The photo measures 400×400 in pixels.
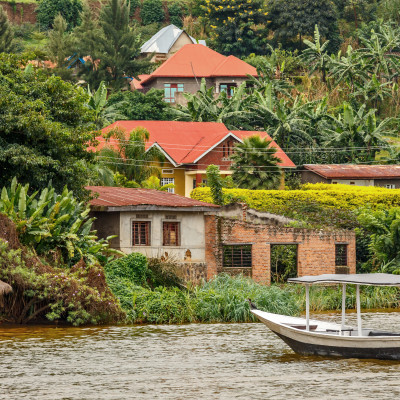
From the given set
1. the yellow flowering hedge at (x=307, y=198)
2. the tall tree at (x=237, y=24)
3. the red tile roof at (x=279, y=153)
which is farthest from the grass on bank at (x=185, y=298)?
the tall tree at (x=237, y=24)

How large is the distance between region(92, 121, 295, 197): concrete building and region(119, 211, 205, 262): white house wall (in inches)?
669

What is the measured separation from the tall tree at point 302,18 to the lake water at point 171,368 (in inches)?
2492

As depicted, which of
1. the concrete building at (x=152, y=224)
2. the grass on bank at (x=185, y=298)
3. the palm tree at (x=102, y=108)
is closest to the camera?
the grass on bank at (x=185, y=298)

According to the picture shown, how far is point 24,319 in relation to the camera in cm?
2855

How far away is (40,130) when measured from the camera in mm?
32375

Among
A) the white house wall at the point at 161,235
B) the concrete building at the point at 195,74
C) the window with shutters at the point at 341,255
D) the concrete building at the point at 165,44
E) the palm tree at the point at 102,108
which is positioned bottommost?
the window with shutters at the point at 341,255

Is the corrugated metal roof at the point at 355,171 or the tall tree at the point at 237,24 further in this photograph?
the tall tree at the point at 237,24

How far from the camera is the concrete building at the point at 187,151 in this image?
5656 centimetres

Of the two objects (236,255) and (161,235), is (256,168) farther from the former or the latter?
(161,235)

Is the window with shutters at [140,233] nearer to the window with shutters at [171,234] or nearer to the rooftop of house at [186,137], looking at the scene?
the window with shutters at [171,234]

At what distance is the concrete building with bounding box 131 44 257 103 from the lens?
76.9 metres

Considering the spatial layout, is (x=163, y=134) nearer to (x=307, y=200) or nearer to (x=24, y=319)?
(x=307, y=200)

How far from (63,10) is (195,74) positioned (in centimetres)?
2984

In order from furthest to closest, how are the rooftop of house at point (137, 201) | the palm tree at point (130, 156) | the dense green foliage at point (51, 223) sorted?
the palm tree at point (130, 156)
the rooftop of house at point (137, 201)
the dense green foliage at point (51, 223)
